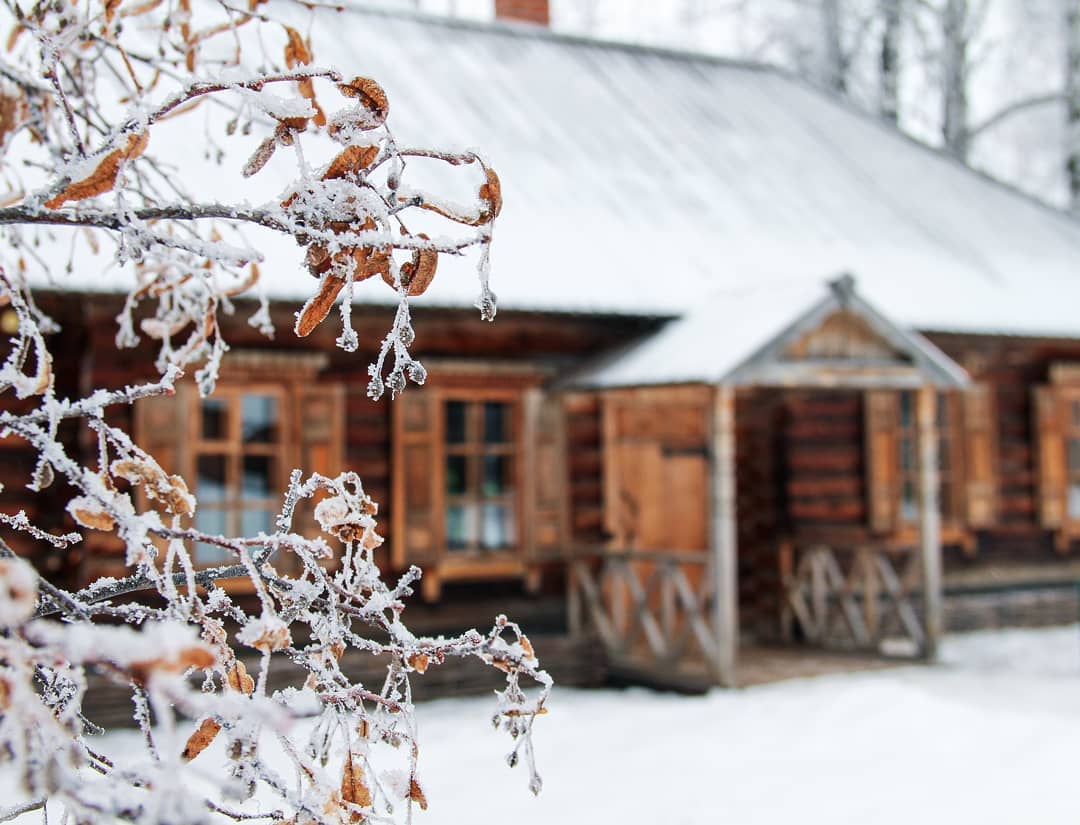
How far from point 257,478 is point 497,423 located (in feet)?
5.86

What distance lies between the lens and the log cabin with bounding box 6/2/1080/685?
325 inches

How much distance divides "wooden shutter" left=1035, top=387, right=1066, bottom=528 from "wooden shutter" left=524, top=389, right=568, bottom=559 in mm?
5002

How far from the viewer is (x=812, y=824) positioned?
17.9 feet

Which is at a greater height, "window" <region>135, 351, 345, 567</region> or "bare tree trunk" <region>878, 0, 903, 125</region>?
"bare tree trunk" <region>878, 0, 903, 125</region>

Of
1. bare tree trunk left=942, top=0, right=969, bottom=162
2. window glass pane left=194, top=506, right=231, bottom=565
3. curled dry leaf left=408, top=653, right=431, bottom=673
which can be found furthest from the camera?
bare tree trunk left=942, top=0, right=969, bottom=162

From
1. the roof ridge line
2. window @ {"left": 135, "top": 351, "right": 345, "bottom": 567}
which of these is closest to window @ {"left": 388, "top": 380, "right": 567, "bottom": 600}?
window @ {"left": 135, "top": 351, "right": 345, "bottom": 567}

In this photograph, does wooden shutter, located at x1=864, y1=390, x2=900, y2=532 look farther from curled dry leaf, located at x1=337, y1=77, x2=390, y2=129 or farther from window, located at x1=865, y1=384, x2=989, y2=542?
curled dry leaf, located at x1=337, y1=77, x2=390, y2=129

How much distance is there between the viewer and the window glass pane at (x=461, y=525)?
9.16 m

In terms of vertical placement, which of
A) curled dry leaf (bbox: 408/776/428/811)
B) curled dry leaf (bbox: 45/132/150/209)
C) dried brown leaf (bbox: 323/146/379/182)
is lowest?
curled dry leaf (bbox: 408/776/428/811)

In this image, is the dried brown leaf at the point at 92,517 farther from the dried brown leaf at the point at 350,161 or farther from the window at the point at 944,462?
the window at the point at 944,462

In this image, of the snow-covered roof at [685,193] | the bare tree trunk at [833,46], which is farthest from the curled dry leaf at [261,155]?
the bare tree trunk at [833,46]

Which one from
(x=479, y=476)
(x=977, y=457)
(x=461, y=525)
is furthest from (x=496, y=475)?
(x=977, y=457)

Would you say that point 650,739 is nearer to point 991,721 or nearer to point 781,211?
point 991,721

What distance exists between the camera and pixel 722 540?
7.98 meters
